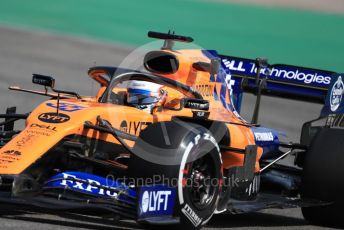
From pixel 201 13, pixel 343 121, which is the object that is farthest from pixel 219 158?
pixel 201 13

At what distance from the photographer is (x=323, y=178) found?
8.98 m

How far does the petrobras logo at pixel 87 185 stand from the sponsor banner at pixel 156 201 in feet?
0.96

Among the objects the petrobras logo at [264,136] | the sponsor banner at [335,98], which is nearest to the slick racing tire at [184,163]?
the petrobras logo at [264,136]

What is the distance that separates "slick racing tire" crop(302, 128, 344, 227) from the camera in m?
8.95

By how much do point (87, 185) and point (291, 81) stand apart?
13.3 ft

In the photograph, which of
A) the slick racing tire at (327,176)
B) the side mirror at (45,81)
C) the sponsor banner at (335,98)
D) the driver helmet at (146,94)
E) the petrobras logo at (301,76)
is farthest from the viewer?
the petrobras logo at (301,76)

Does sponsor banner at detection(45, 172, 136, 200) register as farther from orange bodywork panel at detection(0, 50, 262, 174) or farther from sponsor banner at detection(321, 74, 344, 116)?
sponsor banner at detection(321, 74, 344, 116)

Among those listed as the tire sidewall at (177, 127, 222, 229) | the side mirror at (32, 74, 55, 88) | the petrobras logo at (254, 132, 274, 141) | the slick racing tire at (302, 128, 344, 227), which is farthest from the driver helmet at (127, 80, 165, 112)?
the slick racing tire at (302, 128, 344, 227)

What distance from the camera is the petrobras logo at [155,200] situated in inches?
279

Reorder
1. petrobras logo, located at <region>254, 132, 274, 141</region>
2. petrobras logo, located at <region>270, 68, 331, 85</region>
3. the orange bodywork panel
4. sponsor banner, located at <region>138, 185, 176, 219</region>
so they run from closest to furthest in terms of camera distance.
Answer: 1. sponsor banner, located at <region>138, 185, 176, 219</region>
2. the orange bodywork panel
3. petrobras logo, located at <region>254, 132, 274, 141</region>
4. petrobras logo, located at <region>270, 68, 331, 85</region>

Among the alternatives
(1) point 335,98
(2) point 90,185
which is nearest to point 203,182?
(2) point 90,185

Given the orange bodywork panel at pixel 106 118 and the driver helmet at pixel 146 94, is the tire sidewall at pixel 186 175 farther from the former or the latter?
the driver helmet at pixel 146 94

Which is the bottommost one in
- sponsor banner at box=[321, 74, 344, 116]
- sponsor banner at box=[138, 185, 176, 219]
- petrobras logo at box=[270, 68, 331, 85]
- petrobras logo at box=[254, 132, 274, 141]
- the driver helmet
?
sponsor banner at box=[138, 185, 176, 219]

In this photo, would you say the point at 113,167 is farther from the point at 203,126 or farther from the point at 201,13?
the point at 201,13
